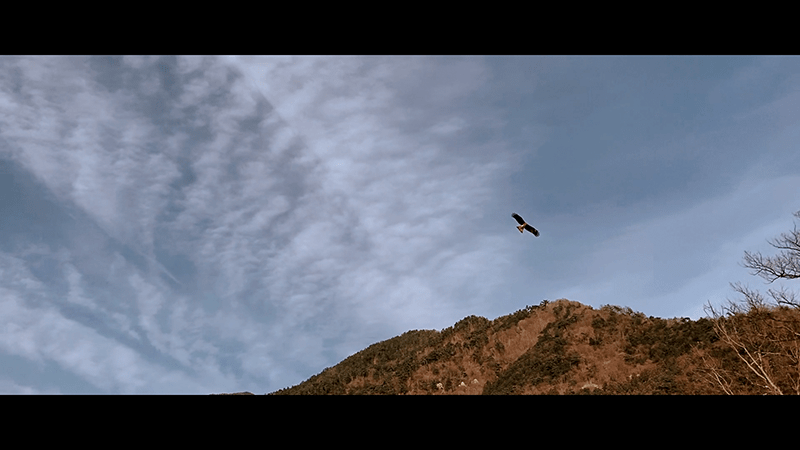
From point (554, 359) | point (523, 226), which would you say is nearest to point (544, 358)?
point (554, 359)

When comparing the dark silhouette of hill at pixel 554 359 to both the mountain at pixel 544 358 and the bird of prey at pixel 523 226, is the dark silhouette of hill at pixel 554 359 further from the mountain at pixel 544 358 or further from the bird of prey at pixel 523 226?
the bird of prey at pixel 523 226

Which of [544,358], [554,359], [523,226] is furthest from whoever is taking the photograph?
[544,358]

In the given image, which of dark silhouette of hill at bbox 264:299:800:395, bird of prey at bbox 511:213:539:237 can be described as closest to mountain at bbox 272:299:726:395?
dark silhouette of hill at bbox 264:299:800:395

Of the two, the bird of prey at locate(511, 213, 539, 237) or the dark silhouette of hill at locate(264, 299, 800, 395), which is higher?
the bird of prey at locate(511, 213, 539, 237)

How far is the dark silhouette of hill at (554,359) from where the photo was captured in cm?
2039

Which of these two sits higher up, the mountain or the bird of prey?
the bird of prey

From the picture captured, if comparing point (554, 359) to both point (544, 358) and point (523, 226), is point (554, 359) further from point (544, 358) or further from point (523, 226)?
point (523, 226)

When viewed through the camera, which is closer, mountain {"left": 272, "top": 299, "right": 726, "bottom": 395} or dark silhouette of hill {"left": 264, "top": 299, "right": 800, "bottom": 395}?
dark silhouette of hill {"left": 264, "top": 299, "right": 800, "bottom": 395}

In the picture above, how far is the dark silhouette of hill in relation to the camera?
2039 centimetres

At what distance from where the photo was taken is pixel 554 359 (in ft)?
84.5

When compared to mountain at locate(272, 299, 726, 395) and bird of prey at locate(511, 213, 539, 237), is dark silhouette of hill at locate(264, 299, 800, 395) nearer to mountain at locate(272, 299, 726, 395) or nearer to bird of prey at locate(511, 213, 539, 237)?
mountain at locate(272, 299, 726, 395)

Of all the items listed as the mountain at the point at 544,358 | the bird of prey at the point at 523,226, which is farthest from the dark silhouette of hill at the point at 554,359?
the bird of prey at the point at 523,226
